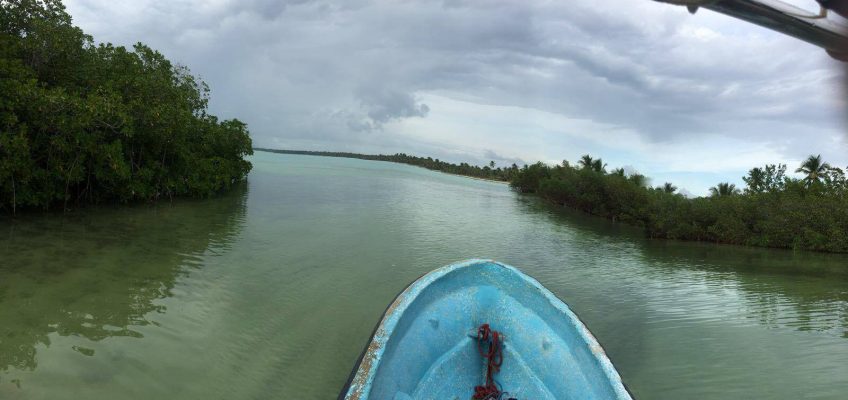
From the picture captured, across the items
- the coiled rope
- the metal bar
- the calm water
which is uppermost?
the metal bar

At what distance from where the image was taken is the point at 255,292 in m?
7.34

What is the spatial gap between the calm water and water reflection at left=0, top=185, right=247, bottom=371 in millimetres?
36

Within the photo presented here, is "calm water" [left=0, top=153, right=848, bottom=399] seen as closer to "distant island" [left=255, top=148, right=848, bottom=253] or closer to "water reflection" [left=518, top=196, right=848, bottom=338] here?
"water reflection" [left=518, top=196, right=848, bottom=338]

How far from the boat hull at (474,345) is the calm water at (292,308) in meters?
1.15

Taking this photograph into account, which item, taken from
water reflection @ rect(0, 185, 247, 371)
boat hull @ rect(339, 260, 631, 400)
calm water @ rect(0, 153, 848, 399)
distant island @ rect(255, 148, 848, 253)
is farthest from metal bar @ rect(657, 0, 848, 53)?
distant island @ rect(255, 148, 848, 253)

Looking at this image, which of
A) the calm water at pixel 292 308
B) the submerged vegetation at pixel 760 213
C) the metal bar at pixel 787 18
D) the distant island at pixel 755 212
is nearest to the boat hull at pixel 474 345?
the calm water at pixel 292 308

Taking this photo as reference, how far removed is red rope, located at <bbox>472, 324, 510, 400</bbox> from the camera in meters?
3.97

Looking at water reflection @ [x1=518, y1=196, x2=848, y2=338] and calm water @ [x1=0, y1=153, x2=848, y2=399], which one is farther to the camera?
water reflection @ [x1=518, y1=196, x2=848, y2=338]

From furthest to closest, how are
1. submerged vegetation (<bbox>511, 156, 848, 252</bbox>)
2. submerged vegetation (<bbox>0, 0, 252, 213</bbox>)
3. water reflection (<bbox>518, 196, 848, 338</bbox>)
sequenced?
1. submerged vegetation (<bbox>511, 156, 848, 252</bbox>)
2. submerged vegetation (<bbox>0, 0, 252, 213</bbox>)
3. water reflection (<bbox>518, 196, 848, 338</bbox>)

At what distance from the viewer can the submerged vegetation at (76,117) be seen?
31.4 feet

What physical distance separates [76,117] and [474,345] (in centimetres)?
1090

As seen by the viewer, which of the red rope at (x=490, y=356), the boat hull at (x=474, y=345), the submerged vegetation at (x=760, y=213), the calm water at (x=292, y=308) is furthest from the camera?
the submerged vegetation at (x=760, y=213)

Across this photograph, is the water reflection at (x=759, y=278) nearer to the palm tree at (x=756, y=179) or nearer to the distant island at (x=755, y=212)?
the distant island at (x=755, y=212)

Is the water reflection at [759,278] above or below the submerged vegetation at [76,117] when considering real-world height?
below
